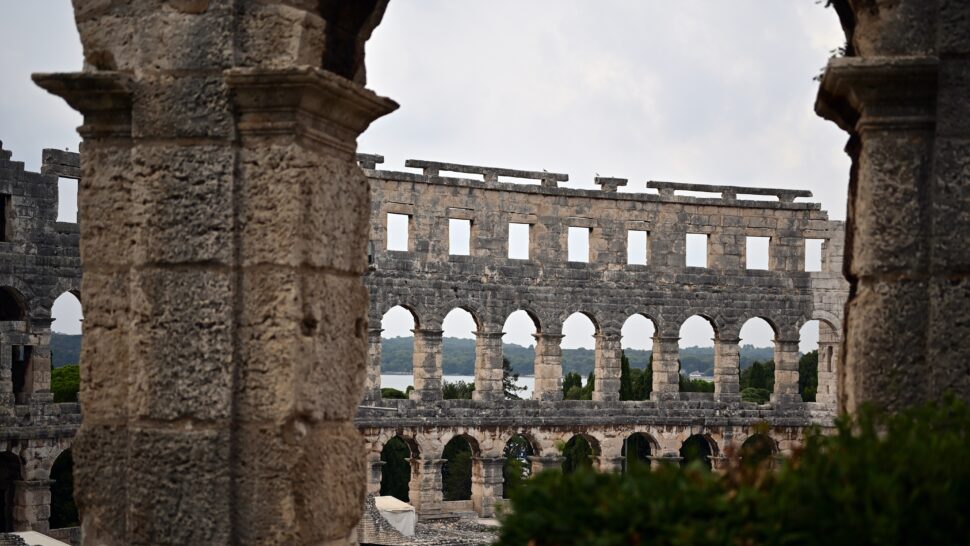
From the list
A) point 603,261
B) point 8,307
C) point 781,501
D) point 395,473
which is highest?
point 603,261

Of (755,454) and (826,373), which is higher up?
(755,454)

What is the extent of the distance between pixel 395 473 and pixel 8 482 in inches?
661

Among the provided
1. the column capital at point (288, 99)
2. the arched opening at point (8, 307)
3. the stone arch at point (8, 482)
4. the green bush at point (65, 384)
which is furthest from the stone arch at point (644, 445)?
the column capital at point (288, 99)

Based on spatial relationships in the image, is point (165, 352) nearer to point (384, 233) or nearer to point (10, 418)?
point (10, 418)

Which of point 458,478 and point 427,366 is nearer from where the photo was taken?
point 427,366

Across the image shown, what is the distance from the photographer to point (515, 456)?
48.4ft

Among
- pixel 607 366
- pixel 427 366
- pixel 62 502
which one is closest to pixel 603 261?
pixel 607 366

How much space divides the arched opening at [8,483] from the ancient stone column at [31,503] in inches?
10.9

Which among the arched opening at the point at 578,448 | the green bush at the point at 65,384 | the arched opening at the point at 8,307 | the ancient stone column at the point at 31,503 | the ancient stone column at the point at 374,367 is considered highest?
the arched opening at the point at 8,307

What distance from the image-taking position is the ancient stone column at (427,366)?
27841 mm

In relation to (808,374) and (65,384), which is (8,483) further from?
(808,374)

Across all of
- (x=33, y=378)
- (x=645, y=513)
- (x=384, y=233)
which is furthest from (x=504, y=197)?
(x=645, y=513)

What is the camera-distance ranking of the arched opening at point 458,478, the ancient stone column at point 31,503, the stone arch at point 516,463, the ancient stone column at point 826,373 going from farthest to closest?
the arched opening at point 458,478 → the ancient stone column at point 826,373 → the ancient stone column at point 31,503 → the stone arch at point 516,463

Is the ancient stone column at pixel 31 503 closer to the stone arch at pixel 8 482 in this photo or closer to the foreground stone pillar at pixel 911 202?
the stone arch at pixel 8 482
